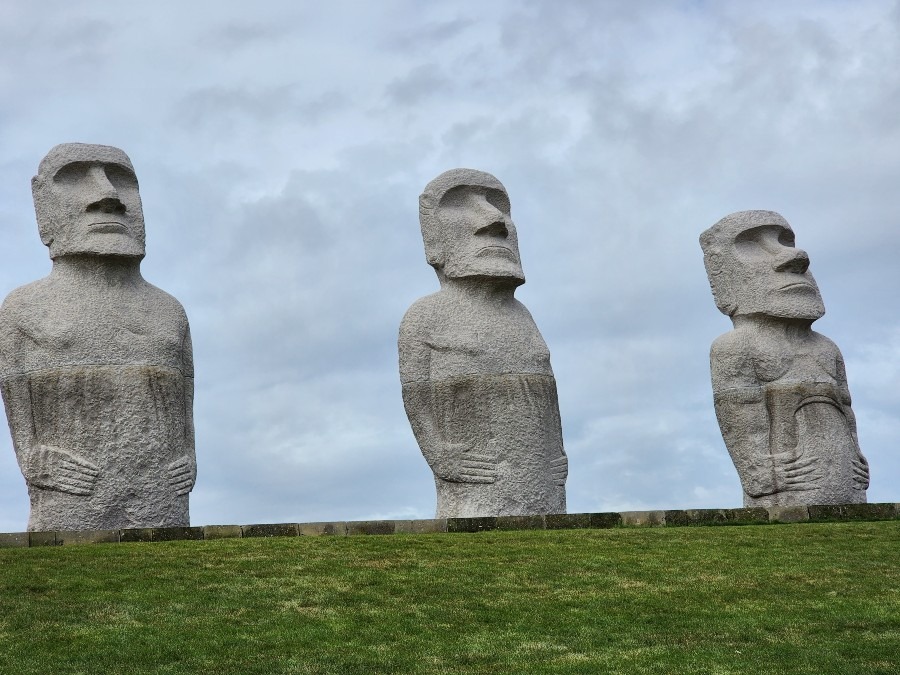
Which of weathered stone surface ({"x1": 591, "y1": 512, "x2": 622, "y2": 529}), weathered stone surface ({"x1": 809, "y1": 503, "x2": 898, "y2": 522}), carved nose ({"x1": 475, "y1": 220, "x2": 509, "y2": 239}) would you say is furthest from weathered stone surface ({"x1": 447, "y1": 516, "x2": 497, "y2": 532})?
carved nose ({"x1": 475, "y1": 220, "x2": 509, "y2": 239})

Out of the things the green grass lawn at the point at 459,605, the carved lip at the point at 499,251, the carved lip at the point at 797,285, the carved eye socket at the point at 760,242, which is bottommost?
the green grass lawn at the point at 459,605

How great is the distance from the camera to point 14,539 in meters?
17.0

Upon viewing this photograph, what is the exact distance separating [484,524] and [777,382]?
618cm

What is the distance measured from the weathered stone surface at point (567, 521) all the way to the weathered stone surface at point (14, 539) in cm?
573

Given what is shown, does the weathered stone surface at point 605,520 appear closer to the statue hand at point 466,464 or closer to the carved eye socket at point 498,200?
the statue hand at point 466,464

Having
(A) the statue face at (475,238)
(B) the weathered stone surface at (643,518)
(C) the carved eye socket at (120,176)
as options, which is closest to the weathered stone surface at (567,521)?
(B) the weathered stone surface at (643,518)

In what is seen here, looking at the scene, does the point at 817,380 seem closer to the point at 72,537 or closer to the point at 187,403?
the point at 187,403

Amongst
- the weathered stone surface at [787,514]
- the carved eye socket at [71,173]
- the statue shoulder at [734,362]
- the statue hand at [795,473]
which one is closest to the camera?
the weathered stone surface at [787,514]

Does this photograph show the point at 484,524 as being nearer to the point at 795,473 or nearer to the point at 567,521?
the point at 567,521

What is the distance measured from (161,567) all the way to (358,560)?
6.18 feet

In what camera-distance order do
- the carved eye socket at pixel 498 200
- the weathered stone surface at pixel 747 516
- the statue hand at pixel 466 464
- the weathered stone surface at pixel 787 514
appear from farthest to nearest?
the carved eye socket at pixel 498 200 → the statue hand at pixel 466 464 → the weathered stone surface at pixel 787 514 → the weathered stone surface at pixel 747 516

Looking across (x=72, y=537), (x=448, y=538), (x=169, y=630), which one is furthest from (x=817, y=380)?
(x=169, y=630)

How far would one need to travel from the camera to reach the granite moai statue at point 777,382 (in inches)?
880

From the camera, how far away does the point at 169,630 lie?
1300 centimetres
